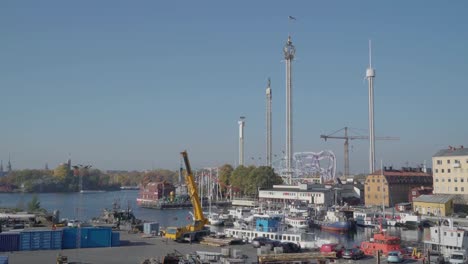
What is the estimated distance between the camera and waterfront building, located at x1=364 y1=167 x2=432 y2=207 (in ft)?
159

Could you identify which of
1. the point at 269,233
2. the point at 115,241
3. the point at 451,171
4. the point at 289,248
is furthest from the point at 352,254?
the point at 451,171

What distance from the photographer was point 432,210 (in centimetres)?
3934

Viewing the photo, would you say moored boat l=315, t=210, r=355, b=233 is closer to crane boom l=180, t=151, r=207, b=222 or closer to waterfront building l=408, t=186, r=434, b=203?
waterfront building l=408, t=186, r=434, b=203

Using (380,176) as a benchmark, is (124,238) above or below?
below

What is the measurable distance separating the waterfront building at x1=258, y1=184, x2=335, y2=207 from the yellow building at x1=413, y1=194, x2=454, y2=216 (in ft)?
38.1

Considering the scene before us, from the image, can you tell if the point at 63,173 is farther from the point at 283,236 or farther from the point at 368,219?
the point at 283,236

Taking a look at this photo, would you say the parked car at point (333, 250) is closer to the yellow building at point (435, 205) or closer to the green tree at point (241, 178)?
the yellow building at point (435, 205)

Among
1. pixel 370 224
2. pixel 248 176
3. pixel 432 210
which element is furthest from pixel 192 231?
pixel 248 176

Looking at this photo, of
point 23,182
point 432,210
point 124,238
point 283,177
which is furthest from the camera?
point 23,182

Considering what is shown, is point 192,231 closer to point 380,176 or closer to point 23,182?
point 380,176

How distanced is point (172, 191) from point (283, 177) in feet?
50.7

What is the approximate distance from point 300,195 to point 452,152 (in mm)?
16245

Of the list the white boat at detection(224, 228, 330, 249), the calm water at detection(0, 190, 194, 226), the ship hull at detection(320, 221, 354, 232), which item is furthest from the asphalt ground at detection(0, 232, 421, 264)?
the ship hull at detection(320, 221, 354, 232)

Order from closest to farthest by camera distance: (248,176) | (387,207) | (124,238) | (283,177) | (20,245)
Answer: (20,245), (124,238), (387,207), (248,176), (283,177)
